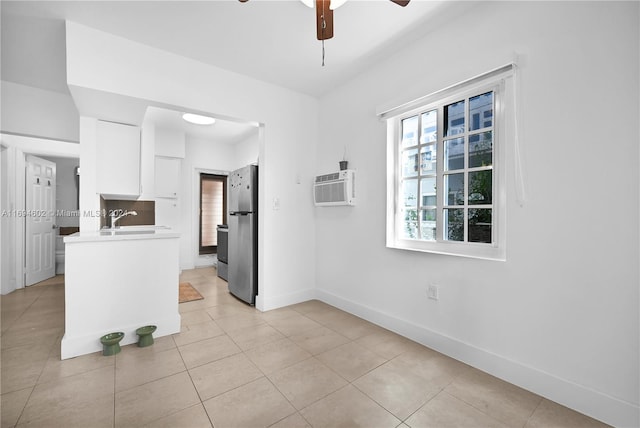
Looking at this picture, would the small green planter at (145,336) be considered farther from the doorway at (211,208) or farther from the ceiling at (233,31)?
the doorway at (211,208)

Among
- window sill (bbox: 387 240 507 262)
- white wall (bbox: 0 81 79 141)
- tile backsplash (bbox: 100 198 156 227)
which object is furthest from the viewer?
tile backsplash (bbox: 100 198 156 227)

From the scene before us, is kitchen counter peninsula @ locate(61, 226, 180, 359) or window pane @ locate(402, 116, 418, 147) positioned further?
window pane @ locate(402, 116, 418, 147)

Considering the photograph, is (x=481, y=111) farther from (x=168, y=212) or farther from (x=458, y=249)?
(x=168, y=212)

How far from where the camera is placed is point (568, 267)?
1620 mm

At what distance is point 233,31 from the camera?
2.34m

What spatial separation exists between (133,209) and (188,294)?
1685mm

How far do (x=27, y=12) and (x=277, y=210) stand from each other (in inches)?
102

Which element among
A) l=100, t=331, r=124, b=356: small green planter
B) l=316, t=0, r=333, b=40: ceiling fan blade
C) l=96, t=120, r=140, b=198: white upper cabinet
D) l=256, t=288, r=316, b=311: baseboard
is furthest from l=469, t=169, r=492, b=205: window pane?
l=96, t=120, r=140, b=198: white upper cabinet

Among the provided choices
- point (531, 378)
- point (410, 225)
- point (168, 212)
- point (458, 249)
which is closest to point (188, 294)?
point (168, 212)

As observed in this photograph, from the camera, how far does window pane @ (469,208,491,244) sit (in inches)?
80.6

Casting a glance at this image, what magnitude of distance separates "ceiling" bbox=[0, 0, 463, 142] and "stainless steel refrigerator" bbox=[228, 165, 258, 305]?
51.3 inches

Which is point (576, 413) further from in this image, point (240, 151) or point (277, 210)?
point (240, 151)

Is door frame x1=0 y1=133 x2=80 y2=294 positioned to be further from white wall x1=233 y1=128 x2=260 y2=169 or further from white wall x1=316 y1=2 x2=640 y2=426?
white wall x1=316 y1=2 x2=640 y2=426

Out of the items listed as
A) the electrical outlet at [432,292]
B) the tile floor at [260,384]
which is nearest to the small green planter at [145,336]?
the tile floor at [260,384]
